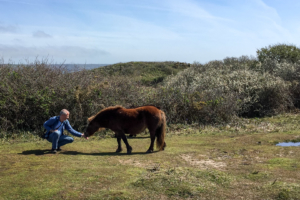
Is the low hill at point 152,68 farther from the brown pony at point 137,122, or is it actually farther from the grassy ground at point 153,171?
the brown pony at point 137,122

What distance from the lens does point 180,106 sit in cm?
1496

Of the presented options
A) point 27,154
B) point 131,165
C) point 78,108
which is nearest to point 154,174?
point 131,165

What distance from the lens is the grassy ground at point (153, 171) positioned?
5270 mm

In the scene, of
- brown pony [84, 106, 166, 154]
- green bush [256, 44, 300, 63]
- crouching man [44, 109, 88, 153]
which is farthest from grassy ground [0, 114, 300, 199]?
green bush [256, 44, 300, 63]

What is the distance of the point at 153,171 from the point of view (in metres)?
6.48

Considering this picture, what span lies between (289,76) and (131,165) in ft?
65.5

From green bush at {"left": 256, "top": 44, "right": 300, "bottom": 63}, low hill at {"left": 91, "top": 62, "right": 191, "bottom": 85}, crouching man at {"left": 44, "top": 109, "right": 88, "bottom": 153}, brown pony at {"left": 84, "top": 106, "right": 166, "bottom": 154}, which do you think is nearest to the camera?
crouching man at {"left": 44, "top": 109, "right": 88, "bottom": 153}

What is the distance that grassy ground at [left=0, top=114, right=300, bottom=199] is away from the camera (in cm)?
527

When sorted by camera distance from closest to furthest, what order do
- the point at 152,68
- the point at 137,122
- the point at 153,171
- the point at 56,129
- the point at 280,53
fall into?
1. the point at 153,171
2. the point at 56,129
3. the point at 137,122
4. the point at 280,53
5. the point at 152,68

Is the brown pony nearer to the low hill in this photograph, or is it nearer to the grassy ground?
the grassy ground

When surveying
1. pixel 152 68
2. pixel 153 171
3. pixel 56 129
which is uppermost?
pixel 152 68

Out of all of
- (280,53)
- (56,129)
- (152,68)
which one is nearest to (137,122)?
(56,129)

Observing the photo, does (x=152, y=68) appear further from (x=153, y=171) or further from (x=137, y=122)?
(x=153, y=171)

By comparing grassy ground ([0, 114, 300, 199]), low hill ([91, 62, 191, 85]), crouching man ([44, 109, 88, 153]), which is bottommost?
grassy ground ([0, 114, 300, 199])
